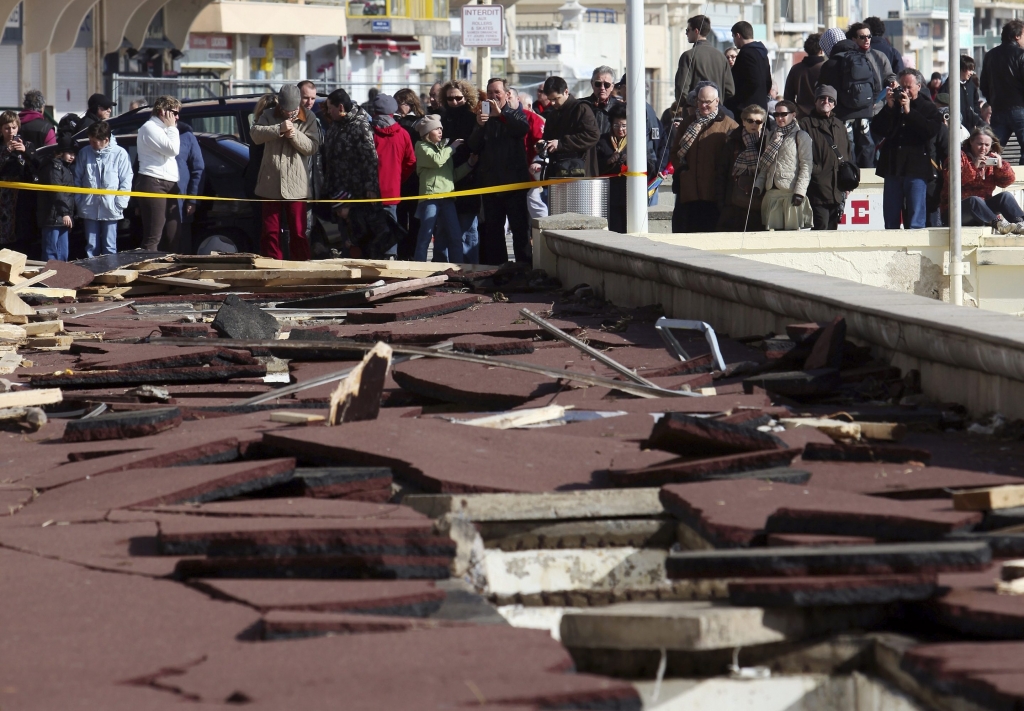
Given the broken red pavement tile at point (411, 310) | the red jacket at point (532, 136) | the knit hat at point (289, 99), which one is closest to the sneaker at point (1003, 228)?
the red jacket at point (532, 136)

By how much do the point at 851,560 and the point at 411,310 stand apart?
7502 millimetres

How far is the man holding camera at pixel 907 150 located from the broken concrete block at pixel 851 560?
12081 millimetres

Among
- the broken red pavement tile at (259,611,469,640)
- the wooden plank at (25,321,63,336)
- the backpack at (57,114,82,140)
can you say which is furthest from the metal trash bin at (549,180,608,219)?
the broken red pavement tile at (259,611,469,640)

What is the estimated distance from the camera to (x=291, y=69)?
181 feet

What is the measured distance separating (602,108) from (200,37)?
37.2 meters

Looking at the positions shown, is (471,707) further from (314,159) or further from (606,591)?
(314,159)

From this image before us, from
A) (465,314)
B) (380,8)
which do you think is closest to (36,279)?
(465,314)

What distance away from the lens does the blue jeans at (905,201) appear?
16.0 metres

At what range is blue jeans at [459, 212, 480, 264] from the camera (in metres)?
16.0

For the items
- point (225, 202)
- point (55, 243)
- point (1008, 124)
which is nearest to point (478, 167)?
point (225, 202)

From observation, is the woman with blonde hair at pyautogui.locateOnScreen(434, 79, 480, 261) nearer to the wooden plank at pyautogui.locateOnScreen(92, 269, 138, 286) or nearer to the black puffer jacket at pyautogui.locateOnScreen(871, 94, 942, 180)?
the wooden plank at pyautogui.locateOnScreen(92, 269, 138, 286)

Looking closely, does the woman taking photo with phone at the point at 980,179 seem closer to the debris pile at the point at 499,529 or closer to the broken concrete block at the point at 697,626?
the debris pile at the point at 499,529

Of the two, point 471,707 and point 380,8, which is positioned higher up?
point 380,8

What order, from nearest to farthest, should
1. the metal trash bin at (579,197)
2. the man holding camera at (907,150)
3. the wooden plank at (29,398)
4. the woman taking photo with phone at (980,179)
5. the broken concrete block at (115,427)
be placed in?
the broken concrete block at (115,427) < the wooden plank at (29,398) < the metal trash bin at (579,197) < the man holding camera at (907,150) < the woman taking photo with phone at (980,179)
